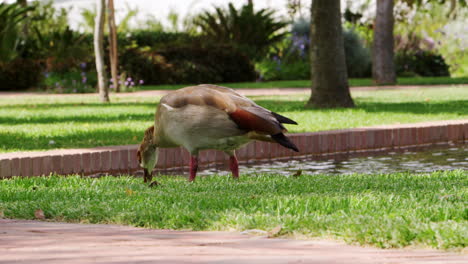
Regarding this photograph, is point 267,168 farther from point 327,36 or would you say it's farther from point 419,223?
point 327,36

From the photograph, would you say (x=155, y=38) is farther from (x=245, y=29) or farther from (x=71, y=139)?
(x=71, y=139)

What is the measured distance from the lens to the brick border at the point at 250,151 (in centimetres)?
803

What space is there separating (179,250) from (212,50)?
79.1ft

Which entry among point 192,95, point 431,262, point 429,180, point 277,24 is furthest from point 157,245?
point 277,24

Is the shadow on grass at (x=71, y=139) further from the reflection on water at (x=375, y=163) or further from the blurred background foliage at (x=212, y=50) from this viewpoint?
the blurred background foliage at (x=212, y=50)

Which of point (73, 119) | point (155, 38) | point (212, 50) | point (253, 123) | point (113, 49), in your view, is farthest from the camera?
point (155, 38)

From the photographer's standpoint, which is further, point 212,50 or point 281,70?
point 281,70

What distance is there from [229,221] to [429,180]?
2259mm

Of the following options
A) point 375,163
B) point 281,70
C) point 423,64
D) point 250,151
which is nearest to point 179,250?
point 375,163

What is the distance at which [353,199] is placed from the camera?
4938mm

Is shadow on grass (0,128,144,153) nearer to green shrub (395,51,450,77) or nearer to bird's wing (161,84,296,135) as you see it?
bird's wing (161,84,296,135)

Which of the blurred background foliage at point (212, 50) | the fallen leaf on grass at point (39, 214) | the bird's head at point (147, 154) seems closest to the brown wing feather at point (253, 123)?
the bird's head at point (147, 154)

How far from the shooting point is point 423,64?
32000mm

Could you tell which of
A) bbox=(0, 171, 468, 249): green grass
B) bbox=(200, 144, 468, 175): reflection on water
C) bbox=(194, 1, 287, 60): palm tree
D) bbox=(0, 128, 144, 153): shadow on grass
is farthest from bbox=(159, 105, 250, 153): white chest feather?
bbox=(194, 1, 287, 60): palm tree
